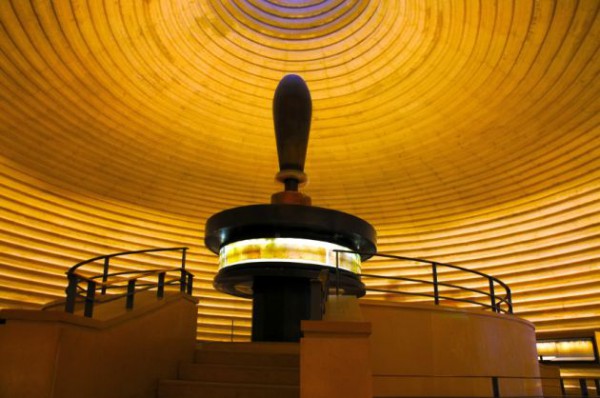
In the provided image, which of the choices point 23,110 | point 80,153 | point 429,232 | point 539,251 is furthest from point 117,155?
point 539,251

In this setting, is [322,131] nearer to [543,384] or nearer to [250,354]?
[543,384]

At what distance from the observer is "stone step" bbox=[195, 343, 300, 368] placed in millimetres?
6434

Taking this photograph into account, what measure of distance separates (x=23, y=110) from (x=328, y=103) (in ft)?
25.0

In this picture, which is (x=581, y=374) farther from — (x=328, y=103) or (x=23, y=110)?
(x=23, y=110)

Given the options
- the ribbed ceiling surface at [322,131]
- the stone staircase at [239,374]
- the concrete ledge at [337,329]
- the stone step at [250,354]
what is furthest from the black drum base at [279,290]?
the ribbed ceiling surface at [322,131]

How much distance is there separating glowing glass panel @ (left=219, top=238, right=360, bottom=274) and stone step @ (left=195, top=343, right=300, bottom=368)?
131 centimetres

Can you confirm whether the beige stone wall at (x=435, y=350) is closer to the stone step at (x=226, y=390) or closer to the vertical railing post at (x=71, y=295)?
the stone step at (x=226, y=390)

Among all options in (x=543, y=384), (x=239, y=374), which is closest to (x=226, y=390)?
(x=239, y=374)

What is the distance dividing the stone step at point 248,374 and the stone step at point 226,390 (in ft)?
1.10

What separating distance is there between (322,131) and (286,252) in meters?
7.33

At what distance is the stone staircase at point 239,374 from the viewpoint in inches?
A: 215

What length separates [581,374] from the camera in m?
9.87

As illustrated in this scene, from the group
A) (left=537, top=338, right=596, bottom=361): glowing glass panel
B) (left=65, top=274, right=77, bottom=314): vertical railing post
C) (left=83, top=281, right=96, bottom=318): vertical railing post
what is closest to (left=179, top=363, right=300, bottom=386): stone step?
(left=83, top=281, right=96, bottom=318): vertical railing post

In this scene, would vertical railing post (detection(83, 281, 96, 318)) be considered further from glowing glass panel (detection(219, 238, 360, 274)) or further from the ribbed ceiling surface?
the ribbed ceiling surface
